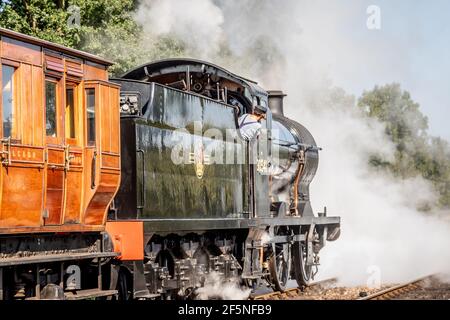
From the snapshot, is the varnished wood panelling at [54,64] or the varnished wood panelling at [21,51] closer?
the varnished wood panelling at [21,51]

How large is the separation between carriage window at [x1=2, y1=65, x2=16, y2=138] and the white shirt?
5985 millimetres

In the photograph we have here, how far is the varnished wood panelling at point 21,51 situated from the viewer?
8203 millimetres

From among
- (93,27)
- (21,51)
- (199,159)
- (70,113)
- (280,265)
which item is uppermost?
(93,27)

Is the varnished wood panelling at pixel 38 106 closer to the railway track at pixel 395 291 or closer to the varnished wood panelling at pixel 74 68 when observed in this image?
the varnished wood panelling at pixel 74 68

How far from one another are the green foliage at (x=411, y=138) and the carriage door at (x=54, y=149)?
35429 mm

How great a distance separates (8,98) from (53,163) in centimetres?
87

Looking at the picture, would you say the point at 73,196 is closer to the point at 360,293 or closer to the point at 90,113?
the point at 90,113

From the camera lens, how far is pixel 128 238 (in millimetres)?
9969

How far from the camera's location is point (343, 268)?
2122 centimetres

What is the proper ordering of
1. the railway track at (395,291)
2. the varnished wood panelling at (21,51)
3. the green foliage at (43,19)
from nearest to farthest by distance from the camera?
the varnished wood panelling at (21,51) < the railway track at (395,291) < the green foliage at (43,19)

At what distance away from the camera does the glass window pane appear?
9.11 metres

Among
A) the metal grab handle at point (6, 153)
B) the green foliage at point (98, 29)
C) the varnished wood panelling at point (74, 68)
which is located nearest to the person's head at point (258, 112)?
the green foliage at point (98, 29)

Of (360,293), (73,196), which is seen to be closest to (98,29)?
(360,293)
